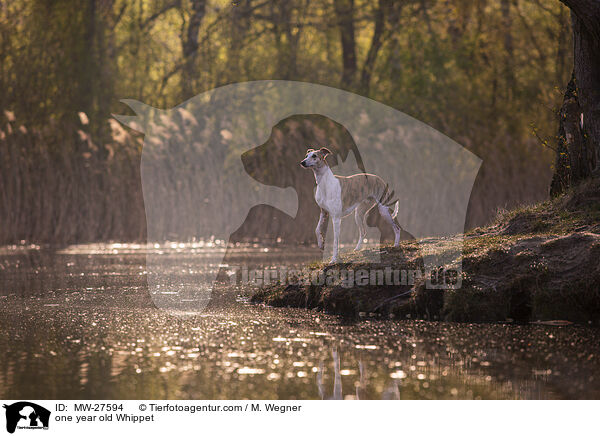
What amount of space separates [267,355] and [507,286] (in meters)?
3.00

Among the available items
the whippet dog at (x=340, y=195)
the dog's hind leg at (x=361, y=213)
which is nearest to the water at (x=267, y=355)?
the whippet dog at (x=340, y=195)

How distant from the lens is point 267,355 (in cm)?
657

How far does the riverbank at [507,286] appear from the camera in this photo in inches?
326

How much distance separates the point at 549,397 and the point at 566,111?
6.63 metres

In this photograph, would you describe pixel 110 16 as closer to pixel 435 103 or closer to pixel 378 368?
pixel 435 103

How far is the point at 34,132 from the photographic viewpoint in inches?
722

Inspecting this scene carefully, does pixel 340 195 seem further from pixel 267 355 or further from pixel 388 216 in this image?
pixel 267 355

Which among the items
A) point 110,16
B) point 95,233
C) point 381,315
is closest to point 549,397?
point 381,315

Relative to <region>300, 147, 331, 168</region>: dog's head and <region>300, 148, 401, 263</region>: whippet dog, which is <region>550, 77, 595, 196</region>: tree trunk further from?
<region>300, 147, 331, 168</region>: dog's head
